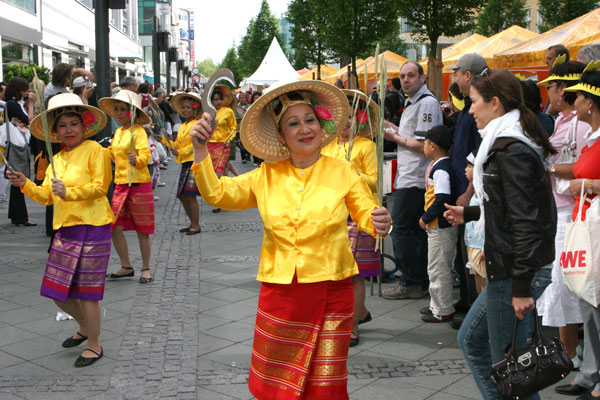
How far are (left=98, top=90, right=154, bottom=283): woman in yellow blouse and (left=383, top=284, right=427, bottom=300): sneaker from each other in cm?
258

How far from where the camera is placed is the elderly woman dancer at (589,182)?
4.27m

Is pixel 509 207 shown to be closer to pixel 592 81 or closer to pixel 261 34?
pixel 592 81

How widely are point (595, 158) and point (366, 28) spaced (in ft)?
59.6

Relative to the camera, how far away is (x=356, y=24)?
70.7 ft

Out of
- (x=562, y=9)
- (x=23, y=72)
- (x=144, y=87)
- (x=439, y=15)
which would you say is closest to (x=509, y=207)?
(x=144, y=87)

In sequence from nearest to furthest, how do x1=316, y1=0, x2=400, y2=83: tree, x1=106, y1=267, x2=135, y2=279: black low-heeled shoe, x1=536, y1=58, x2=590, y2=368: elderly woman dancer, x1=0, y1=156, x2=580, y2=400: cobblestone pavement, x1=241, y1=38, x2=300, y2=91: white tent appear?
x1=0, y1=156, x2=580, y2=400: cobblestone pavement → x1=536, y1=58, x2=590, y2=368: elderly woman dancer → x1=106, y1=267, x2=135, y2=279: black low-heeled shoe → x1=316, y1=0, x2=400, y2=83: tree → x1=241, y1=38, x2=300, y2=91: white tent

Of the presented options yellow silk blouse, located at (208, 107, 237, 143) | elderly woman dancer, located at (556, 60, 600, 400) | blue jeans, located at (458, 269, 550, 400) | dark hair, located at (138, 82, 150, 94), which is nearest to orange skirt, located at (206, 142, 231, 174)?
yellow silk blouse, located at (208, 107, 237, 143)

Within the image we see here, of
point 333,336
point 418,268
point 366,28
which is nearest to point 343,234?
point 333,336

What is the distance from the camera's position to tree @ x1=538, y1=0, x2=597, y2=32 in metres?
24.7

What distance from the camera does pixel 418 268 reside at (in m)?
7.02

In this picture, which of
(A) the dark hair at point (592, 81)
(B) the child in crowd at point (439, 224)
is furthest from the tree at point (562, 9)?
(A) the dark hair at point (592, 81)

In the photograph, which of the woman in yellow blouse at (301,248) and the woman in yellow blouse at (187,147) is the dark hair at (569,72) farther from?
the woman in yellow blouse at (187,147)

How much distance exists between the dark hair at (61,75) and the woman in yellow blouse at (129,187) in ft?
5.02

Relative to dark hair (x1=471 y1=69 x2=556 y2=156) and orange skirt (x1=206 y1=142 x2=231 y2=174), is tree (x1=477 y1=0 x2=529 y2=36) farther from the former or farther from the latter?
dark hair (x1=471 y1=69 x2=556 y2=156)
